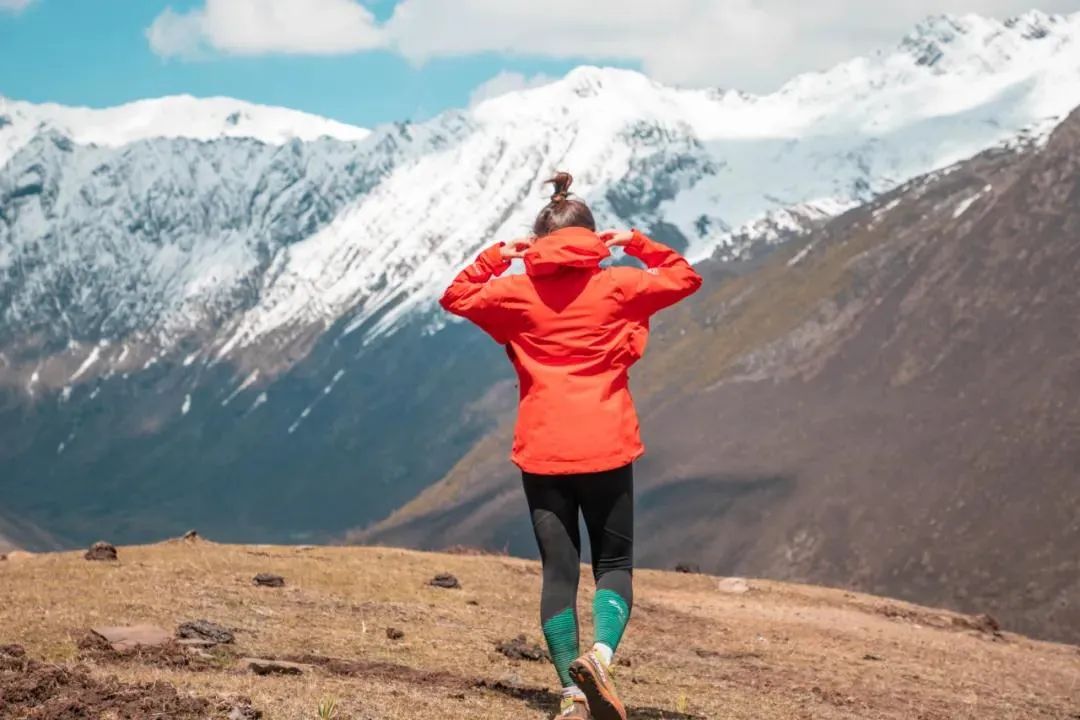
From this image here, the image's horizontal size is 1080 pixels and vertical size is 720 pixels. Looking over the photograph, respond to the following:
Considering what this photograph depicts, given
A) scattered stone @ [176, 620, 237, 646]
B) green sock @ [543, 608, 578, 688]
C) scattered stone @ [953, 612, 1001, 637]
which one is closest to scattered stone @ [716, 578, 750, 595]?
scattered stone @ [953, 612, 1001, 637]

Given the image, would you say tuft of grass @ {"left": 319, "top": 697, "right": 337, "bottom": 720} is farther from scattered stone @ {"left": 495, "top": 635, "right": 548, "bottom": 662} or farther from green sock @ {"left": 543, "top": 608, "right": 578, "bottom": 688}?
scattered stone @ {"left": 495, "top": 635, "right": 548, "bottom": 662}

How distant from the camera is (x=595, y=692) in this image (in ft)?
43.7

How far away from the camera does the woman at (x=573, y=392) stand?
1405cm

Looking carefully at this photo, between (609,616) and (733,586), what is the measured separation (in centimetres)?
2201

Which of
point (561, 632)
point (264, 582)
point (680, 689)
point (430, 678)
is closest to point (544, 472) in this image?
point (561, 632)

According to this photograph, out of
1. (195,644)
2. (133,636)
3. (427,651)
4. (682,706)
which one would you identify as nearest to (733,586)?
(427,651)

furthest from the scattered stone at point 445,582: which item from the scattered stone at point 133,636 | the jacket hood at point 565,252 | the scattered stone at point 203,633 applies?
the jacket hood at point 565,252

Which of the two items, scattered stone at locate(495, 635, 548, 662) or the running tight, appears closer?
the running tight

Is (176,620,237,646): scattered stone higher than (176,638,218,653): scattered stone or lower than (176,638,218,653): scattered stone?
lower

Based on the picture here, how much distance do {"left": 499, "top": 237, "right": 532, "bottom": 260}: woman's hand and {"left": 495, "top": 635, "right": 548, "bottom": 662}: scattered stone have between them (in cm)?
715

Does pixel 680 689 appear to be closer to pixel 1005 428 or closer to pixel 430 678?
pixel 430 678

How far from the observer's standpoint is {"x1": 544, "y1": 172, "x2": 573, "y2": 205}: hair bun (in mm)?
14703

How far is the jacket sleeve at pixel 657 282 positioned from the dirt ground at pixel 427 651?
4229 mm

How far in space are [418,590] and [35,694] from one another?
13010 millimetres
